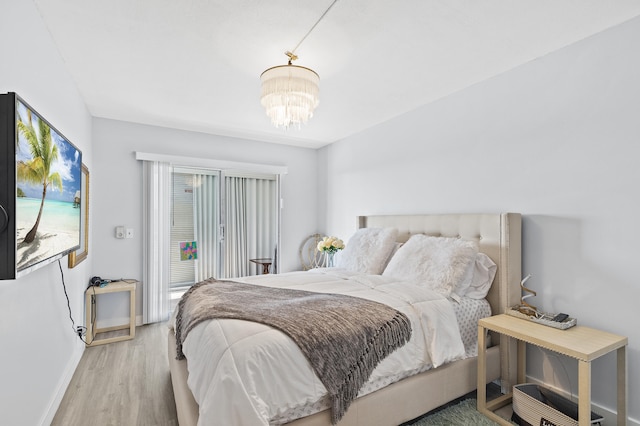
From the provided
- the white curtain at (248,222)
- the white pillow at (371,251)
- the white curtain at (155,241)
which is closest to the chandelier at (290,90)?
the white pillow at (371,251)

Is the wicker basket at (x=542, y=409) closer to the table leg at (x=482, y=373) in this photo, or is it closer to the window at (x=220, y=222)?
the table leg at (x=482, y=373)

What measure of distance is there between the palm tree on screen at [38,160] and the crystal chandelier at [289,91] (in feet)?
4.05

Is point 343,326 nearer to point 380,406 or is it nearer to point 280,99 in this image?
point 380,406

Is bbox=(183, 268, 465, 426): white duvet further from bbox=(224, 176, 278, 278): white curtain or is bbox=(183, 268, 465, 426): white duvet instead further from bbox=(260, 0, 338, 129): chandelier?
bbox=(224, 176, 278, 278): white curtain

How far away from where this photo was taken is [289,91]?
6.92ft

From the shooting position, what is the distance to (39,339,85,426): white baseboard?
195 cm

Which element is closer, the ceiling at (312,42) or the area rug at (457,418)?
the ceiling at (312,42)

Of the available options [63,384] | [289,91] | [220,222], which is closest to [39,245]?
[63,384]

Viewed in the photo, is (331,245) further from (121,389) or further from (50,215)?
(50,215)

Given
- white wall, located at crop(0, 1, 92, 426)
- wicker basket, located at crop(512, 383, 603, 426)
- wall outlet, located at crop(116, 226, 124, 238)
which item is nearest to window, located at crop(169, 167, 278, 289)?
wall outlet, located at crop(116, 226, 124, 238)

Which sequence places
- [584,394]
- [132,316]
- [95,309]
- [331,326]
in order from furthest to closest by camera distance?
[95,309] < [132,316] < [331,326] < [584,394]

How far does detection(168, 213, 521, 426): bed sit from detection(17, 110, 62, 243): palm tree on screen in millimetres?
1259

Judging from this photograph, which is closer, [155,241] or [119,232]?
[119,232]

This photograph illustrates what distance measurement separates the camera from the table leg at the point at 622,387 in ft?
6.01
